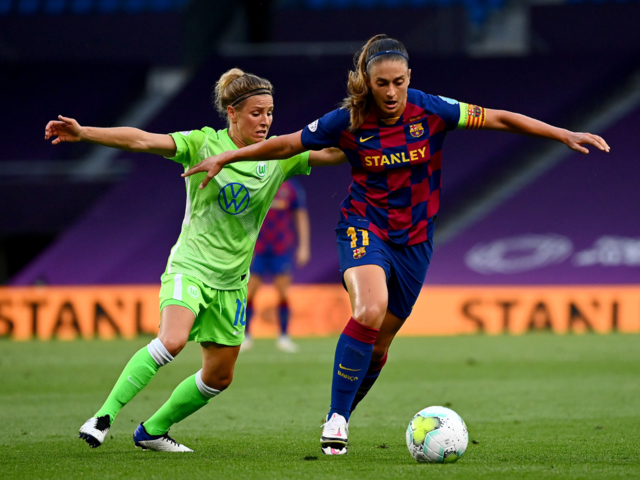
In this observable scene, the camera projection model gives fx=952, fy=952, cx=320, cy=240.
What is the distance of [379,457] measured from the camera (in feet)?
15.0

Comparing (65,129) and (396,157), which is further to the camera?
(396,157)

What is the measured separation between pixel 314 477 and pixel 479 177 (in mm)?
15594

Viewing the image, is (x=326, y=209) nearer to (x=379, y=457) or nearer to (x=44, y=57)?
Answer: (x=44, y=57)

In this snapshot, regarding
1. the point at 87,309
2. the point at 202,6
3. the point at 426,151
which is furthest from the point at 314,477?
the point at 202,6

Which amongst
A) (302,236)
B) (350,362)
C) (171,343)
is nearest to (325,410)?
(350,362)

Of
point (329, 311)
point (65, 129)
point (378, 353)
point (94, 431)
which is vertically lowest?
point (94, 431)

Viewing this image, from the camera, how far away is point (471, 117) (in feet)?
16.0

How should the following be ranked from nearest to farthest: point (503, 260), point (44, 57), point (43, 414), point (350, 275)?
1. point (350, 275)
2. point (43, 414)
3. point (503, 260)
4. point (44, 57)

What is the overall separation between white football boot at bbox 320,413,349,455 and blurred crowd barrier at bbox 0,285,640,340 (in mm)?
9319

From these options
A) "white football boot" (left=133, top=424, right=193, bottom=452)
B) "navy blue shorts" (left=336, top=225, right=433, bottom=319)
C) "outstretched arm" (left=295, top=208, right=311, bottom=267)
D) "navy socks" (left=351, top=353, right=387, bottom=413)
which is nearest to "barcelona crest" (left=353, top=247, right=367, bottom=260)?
"navy blue shorts" (left=336, top=225, right=433, bottom=319)

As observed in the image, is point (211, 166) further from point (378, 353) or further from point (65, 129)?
point (378, 353)

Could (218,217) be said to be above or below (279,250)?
below

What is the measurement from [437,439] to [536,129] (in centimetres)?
161

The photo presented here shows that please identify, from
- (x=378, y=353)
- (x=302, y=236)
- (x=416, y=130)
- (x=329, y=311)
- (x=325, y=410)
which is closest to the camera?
(x=416, y=130)
